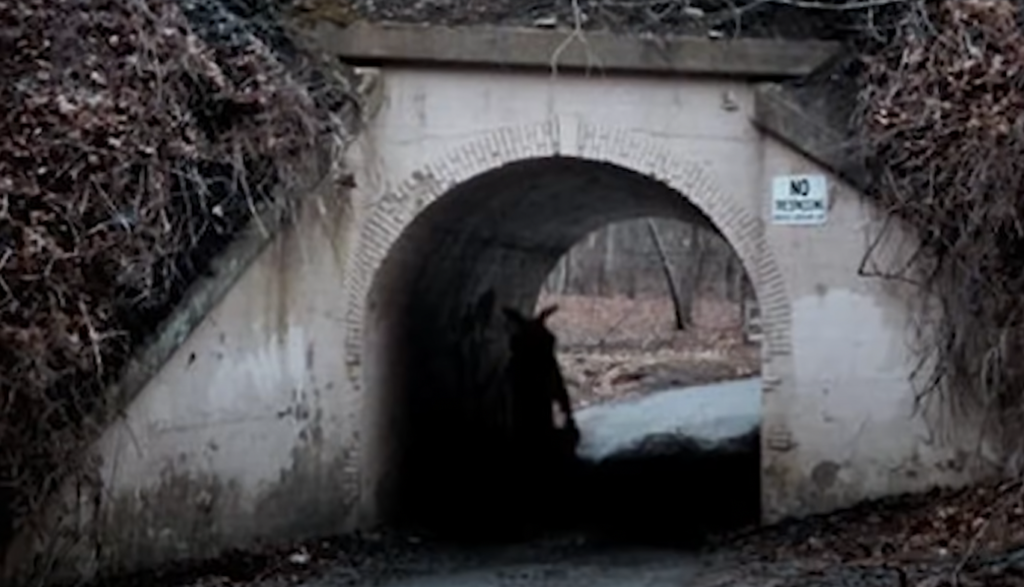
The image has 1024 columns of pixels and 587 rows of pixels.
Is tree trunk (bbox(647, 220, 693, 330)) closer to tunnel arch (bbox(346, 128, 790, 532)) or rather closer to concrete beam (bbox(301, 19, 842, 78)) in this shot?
tunnel arch (bbox(346, 128, 790, 532))

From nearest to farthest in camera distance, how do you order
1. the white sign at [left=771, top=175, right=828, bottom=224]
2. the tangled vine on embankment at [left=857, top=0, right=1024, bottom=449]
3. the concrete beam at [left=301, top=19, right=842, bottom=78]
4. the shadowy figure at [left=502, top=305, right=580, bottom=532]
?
the tangled vine on embankment at [left=857, top=0, right=1024, bottom=449]
the white sign at [left=771, top=175, right=828, bottom=224]
the concrete beam at [left=301, top=19, right=842, bottom=78]
the shadowy figure at [left=502, top=305, right=580, bottom=532]

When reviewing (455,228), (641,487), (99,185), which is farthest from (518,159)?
(641,487)

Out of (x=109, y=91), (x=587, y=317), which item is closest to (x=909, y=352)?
(x=109, y=91)

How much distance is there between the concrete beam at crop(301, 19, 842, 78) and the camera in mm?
10328

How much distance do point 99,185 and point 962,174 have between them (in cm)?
491

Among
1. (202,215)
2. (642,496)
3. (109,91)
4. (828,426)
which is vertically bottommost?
(642,496)

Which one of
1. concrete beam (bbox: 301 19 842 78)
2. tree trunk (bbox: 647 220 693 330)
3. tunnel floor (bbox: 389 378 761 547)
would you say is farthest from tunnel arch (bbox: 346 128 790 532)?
tree trunk (bbox: 647 220 693 330)

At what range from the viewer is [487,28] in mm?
10516

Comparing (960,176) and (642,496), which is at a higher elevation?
(960,176)

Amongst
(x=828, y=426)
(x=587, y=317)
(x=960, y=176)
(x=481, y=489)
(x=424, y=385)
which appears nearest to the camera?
(x=960, y=176)

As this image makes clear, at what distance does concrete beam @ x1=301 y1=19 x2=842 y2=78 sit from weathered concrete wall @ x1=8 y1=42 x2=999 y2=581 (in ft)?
0.42

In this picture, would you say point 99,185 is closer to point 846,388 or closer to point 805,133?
point 805,133

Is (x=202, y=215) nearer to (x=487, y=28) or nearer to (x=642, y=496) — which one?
(x=487, y=28)

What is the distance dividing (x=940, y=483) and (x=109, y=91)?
5458 mm
